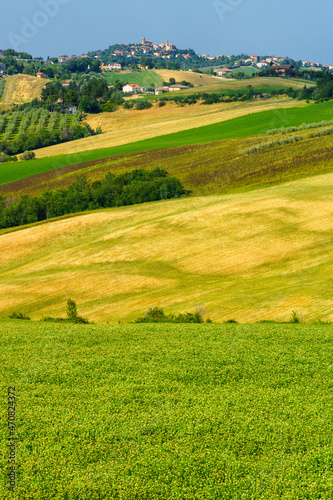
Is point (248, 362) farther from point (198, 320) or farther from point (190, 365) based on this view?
point (198, 320)

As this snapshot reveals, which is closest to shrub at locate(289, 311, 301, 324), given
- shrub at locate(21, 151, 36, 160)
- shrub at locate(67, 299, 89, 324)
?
shrub at locate(67, 299, 89, 324)

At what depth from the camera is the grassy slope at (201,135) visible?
12575cm

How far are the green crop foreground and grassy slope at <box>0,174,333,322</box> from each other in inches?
339

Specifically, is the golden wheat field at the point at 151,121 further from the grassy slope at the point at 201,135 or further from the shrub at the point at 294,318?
the shrub at the point at 294,318

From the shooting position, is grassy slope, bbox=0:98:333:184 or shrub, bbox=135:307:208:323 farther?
grassy slope, bbox=0:98:333:184

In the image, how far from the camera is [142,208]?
73.8 metres

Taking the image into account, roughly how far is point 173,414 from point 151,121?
160852 millimetres

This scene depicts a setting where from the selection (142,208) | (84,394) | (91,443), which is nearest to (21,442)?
(91,443)

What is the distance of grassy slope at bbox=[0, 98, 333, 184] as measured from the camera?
125750mm

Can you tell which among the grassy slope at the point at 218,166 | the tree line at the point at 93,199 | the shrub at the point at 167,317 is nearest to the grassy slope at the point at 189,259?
the shrub at the point at 167,317

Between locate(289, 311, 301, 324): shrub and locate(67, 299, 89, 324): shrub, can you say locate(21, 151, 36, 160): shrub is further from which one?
locate(289, 311, 301, 324): shrub

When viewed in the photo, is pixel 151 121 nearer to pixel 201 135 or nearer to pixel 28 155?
pixel 201 135

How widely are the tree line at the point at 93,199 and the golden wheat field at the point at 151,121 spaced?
196 ft

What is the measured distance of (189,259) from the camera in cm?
5034
